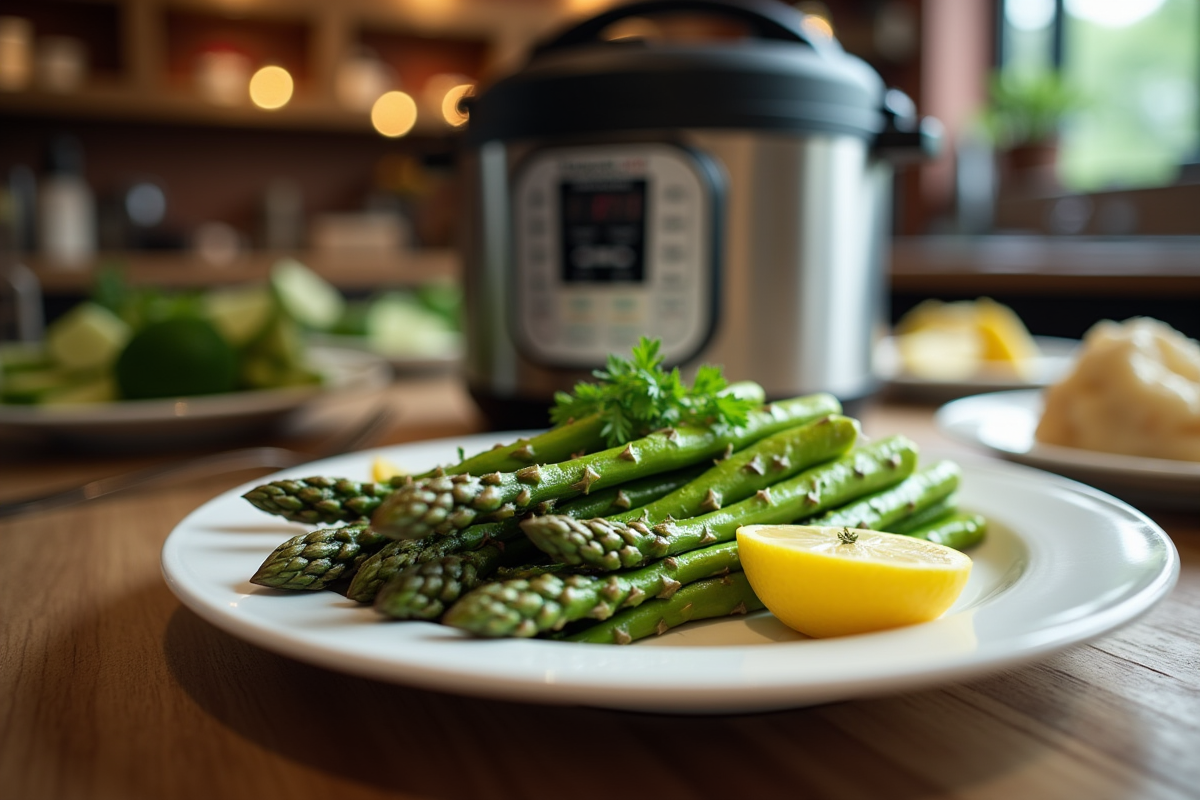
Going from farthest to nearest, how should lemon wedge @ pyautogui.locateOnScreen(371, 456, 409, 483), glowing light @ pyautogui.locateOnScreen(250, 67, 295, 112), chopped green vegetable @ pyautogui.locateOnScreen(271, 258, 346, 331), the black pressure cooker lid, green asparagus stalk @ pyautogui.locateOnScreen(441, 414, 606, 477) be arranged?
1. glowing light @ pyautogui.locateOnScreen(250, 67, 295, 112)
2. chopped green vegetable @ pyautogui.locateOnScreen(271, 258, 346, 331)
3. the black pressure cooker lid
4. lemon wedge @ pyautogui.locateOnScreen(371, 456, 409, 483)
5. green asparagus stalk @ pyautogui.locateOnScreen(441, 414, 606, 477)

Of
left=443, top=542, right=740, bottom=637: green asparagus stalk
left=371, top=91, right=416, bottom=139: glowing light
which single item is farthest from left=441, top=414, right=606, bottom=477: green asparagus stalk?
left=371, top=91, right=416, bottom=139: glowing light

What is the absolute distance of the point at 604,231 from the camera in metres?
0.98

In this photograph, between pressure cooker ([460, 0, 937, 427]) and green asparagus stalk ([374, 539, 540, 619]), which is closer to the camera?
green asparagus stalk ([374, 539, 540, 619])

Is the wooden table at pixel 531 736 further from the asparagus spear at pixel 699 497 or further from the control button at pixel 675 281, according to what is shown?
the control button at pixel 675 281

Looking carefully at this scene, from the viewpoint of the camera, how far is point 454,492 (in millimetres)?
466

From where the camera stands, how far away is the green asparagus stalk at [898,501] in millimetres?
585

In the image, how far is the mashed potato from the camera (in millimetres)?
826

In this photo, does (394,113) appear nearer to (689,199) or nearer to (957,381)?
(957,381)

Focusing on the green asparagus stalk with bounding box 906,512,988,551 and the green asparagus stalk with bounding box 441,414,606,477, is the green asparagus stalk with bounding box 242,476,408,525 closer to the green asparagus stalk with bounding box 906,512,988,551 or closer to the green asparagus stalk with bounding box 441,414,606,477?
the green asparagus stalk with bounding box 441,414,606,477

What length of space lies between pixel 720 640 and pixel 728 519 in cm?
8

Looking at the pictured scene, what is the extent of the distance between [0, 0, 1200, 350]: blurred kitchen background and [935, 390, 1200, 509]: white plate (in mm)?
2176

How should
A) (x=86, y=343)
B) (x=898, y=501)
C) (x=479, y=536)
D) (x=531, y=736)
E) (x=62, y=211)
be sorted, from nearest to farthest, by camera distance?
(x=531, y=736), (x=479, y=536), (x=898, y=501), (x=86, y=343), (x=62, y=211)

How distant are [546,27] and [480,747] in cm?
511

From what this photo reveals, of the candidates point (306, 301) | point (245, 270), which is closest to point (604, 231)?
point (306, 301)
